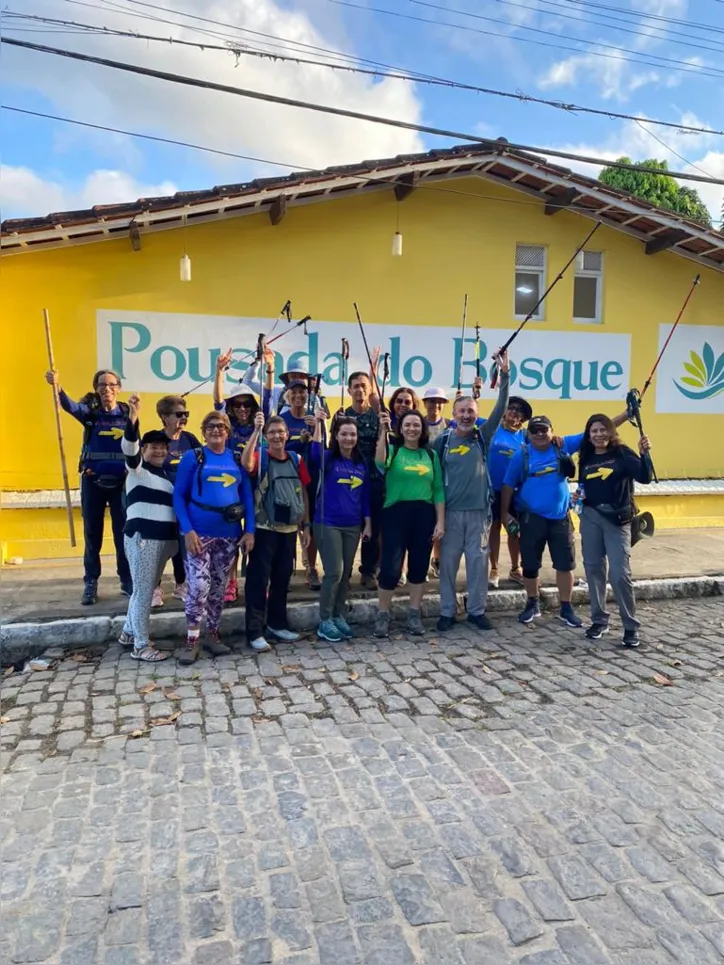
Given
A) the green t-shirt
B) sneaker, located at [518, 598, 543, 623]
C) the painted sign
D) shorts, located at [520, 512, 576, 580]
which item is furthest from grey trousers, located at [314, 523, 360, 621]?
the painted sign

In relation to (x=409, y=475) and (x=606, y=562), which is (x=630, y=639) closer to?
(x=606, y=562)

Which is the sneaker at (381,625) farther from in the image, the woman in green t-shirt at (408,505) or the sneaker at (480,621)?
the sneaker at (480,621)

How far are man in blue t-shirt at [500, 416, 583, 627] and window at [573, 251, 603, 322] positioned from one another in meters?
4.44

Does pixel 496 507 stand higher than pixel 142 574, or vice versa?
pixel 496 507

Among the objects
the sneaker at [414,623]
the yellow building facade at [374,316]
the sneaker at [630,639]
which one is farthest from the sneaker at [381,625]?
the yellow building facade at [374,316]

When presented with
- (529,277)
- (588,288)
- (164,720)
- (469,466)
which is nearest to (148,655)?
(164,720)

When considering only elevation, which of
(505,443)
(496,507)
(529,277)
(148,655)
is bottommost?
(148,655)

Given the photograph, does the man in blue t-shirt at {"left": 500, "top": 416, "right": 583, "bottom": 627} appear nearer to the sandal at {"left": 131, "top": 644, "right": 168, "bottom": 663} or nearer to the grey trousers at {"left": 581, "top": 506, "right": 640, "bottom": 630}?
the grey trousers at {"left": 581, "top": 506, "right": 640, "bottom": 630}

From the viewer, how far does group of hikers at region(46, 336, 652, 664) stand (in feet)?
17.0

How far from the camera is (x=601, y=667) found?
204 inches

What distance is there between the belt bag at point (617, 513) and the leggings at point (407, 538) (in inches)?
56.0

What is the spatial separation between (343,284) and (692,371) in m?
5.55

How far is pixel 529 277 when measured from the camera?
9703 mm

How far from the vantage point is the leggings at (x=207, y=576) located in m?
5.12
